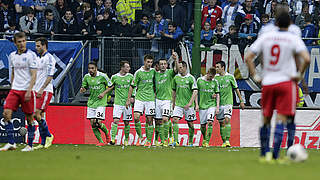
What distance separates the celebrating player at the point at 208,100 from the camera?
19750 millimetres

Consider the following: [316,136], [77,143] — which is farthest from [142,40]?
[316,136]

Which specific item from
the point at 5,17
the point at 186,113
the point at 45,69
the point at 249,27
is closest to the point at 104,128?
the point at 186,113

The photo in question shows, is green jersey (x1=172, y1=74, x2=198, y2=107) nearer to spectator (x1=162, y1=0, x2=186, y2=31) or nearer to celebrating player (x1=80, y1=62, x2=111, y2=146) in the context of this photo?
celebrating player (x1=80, y1=62, x2=111, y2=146)

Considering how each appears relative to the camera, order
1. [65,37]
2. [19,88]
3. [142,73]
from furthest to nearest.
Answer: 1. [65,37]
2. [142,73]
3. [19,88]

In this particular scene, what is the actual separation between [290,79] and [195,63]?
10.2m

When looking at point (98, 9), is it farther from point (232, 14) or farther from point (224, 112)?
point (224, 112)

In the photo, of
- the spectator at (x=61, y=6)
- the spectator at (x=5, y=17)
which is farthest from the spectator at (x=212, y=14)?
the spectator at (x=5, y=17)

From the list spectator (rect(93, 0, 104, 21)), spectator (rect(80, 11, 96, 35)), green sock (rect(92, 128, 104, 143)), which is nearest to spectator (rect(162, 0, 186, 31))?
spectator (rect(93, 0, 104, 21))

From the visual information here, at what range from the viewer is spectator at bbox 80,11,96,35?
2277 cm

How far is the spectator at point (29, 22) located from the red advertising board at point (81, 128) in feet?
11.5

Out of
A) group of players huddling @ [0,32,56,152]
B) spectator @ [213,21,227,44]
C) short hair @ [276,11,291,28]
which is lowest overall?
group of players huddling @ [0,32,56,152]

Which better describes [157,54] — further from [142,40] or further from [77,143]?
[77,143]

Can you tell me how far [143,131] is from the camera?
69.7 ft

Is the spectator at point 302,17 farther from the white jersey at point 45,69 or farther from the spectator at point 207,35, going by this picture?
the white jersey at point 45,69
